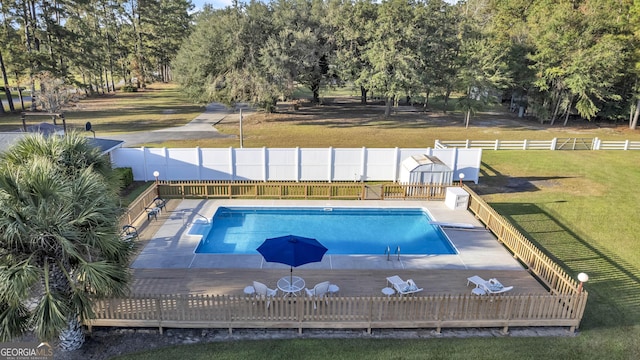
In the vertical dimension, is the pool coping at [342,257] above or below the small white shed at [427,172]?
below

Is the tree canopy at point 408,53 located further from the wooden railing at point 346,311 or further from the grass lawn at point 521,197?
the wooden railing at point 346,311

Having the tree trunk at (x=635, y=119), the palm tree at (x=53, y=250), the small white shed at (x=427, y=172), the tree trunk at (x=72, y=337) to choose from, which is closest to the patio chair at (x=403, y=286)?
the palm tree at (x=53, y=250)

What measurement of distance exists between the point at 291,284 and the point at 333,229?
530 centimetres

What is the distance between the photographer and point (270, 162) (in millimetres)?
20000

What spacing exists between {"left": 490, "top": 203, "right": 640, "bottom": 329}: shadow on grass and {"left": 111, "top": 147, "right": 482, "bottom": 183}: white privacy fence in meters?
4.81

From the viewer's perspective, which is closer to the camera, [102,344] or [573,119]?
[102,344]

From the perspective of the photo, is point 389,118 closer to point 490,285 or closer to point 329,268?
point 329,268

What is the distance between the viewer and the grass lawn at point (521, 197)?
8750 millimetres

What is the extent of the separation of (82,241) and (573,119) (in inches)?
1912

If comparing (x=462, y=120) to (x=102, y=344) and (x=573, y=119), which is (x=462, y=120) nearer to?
(x=573, y=119)

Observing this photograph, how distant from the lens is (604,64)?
34219 millimetres

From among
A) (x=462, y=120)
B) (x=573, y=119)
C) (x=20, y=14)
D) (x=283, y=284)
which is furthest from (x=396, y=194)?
(x=20, y=14)

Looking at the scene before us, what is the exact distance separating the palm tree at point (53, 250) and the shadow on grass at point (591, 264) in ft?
36.5

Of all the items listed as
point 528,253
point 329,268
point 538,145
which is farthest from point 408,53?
point 329,268
